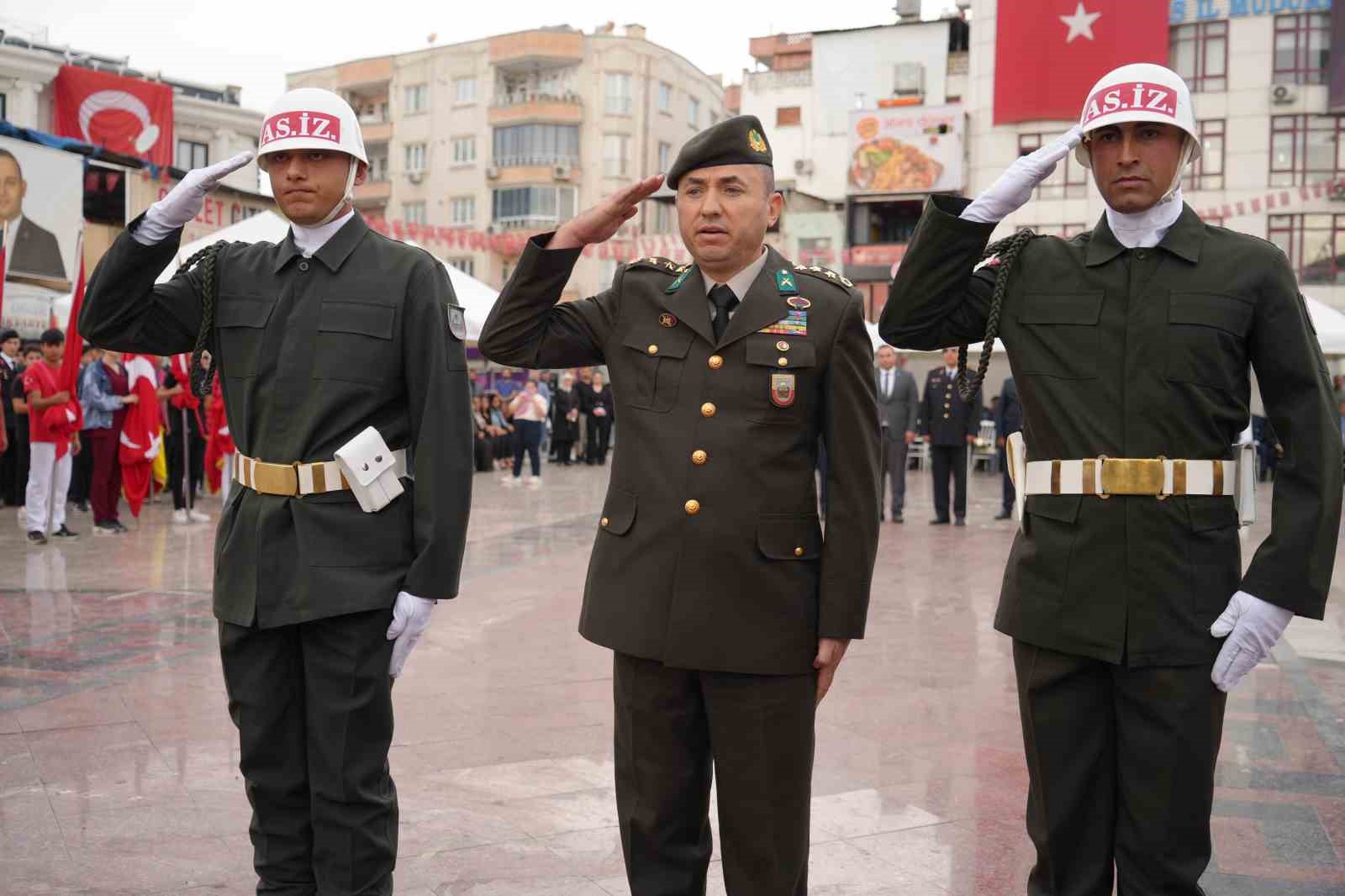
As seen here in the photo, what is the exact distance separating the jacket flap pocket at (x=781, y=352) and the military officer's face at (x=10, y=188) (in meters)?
16.0

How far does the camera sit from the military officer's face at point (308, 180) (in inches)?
138

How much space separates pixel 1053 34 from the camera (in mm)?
42750

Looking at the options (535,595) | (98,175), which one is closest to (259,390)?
(535,595)

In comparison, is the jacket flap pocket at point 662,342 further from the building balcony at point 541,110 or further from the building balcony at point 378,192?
the building balcony at point 378,192

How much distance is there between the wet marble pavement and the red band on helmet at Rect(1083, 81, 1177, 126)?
2297mm

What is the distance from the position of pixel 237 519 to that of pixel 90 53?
1841 inches

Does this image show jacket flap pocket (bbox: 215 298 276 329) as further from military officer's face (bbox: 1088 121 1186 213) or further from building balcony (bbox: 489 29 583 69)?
building balcony (bbox: 489 29 583 69)

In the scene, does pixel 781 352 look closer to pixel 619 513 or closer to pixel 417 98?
pixel 619 513

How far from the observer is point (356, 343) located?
3525 mm

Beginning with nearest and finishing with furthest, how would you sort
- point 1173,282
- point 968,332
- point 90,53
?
point 1173,282 → point 968,332 → point 90,53

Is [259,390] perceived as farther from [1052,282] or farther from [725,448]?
[1052,282]

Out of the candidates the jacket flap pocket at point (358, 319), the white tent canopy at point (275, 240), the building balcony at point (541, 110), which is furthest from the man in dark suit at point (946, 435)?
the building balcony at point (541, 110)

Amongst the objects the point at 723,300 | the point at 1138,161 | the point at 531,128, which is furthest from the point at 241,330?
the point at 531,128

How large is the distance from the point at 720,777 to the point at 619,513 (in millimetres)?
667
